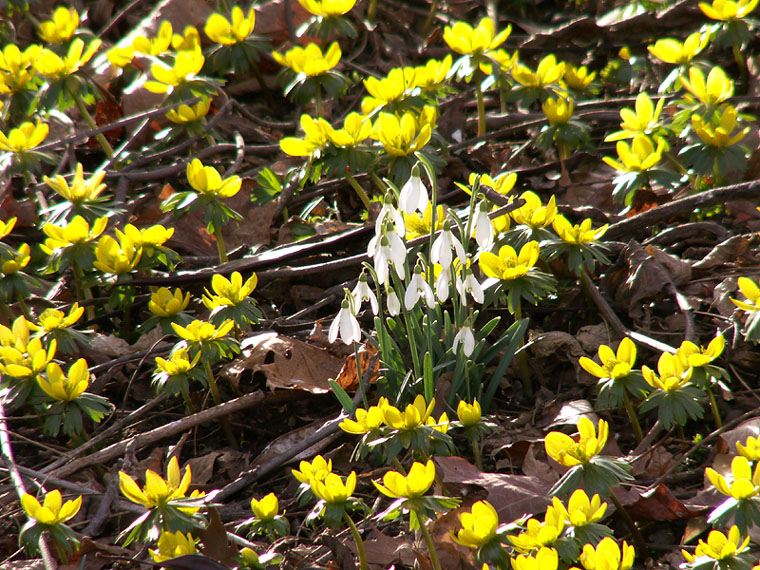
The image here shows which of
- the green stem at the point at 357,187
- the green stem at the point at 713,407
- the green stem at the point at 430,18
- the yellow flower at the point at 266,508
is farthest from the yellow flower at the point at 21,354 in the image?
the green stem at the point at 430,18

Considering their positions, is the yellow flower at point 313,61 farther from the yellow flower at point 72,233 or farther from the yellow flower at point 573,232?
the yellow flower at point 573,232

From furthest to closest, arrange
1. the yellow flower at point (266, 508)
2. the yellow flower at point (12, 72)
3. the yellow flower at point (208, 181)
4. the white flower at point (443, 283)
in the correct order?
the yellow flower at point (12, 72) → the yellow flower at point (208, 181) → the white flower at point (443, 283) → the yellow flower at point (266, 508)

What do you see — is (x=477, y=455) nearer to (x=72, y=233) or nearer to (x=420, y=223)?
(x=420, y=223)

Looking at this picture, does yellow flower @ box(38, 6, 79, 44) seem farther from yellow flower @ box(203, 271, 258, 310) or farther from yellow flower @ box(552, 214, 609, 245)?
yellow flower @ box(552, 214, 609, 245)

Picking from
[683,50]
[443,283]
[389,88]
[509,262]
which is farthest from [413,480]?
[683,50]

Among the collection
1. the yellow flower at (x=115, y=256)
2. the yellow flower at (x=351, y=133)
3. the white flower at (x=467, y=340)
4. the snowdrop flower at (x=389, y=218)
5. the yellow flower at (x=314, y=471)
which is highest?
the yellow flower at (x=351, y=133)

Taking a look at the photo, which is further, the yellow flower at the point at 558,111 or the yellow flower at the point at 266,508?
the yellow flower at the point at 558,111
